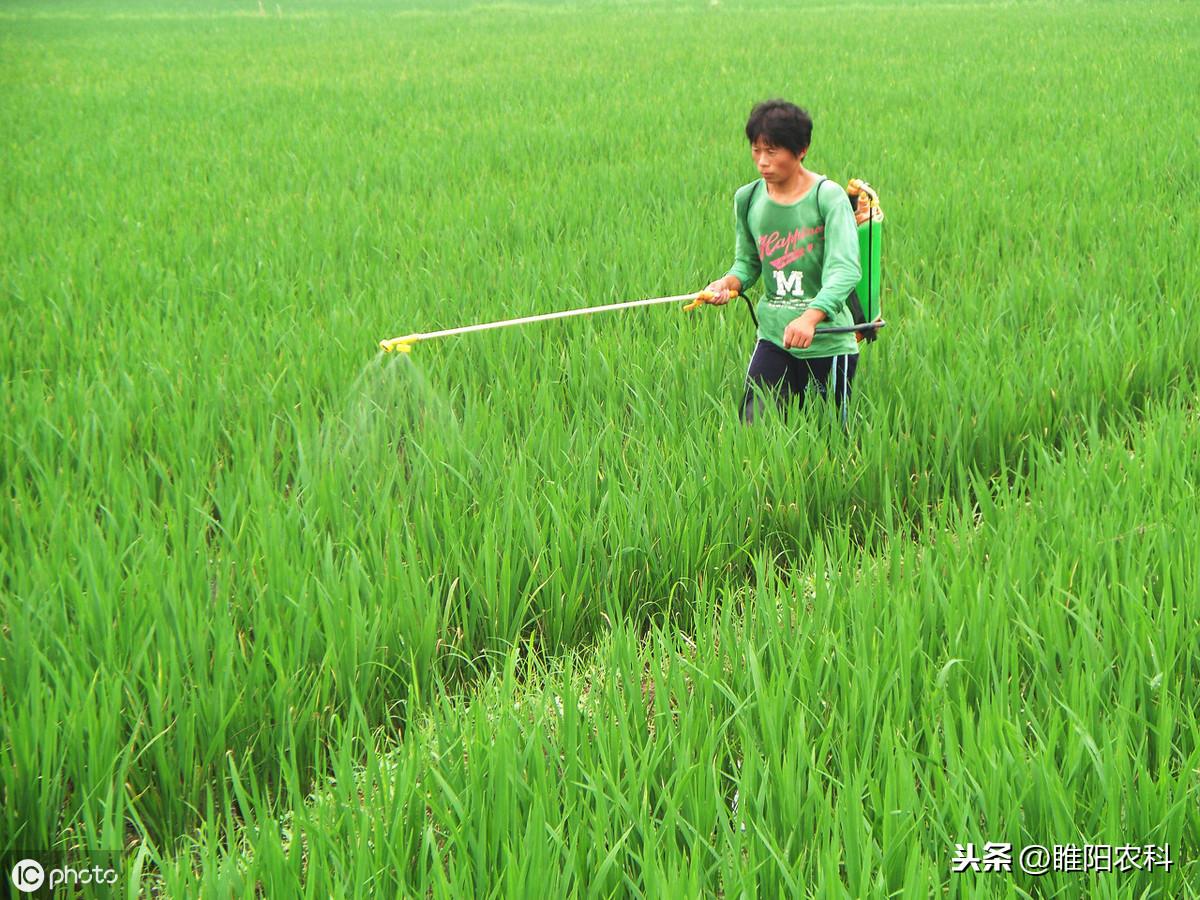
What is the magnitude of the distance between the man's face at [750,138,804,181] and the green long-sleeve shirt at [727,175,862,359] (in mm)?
95

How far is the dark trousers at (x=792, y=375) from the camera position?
10.8 ft

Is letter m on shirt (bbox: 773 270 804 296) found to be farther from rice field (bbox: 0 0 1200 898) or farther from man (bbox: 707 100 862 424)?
rice field (bbox: 0 0 1200 898)

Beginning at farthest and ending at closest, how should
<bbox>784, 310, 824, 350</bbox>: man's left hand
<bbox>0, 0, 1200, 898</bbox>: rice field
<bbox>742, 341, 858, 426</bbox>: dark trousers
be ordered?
1. <bbox>742, 341, 858, 426</bbox>: dark trousers
2. <bbox>784, 310, 824, 350</bbox>: man's left hand
3. <bbox>0, 0, 1200, 898</bbox>: rice field

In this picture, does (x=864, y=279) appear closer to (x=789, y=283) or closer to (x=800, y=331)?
(x=789, y=283)

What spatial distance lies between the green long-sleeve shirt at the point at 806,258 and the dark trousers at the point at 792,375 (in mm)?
53

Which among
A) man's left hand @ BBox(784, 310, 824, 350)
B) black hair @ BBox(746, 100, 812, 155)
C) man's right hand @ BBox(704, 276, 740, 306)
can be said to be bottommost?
man's left hand @ BBox(784, 310, 824, 350)

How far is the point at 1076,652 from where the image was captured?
190cm

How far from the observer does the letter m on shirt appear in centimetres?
322

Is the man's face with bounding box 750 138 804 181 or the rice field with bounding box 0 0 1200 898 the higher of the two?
the man's face with bounding box 750 138 804 181

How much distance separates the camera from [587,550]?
260 centimetres

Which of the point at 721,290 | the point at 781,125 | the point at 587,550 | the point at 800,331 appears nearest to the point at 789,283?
the point at 721,290

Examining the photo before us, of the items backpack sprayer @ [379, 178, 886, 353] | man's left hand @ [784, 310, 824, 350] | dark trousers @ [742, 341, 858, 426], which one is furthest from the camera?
dark trousers @ [742, 341, 858, 426]

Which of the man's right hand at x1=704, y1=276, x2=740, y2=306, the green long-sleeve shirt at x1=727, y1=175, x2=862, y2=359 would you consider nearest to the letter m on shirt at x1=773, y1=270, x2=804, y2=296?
the green long-sleeve shirt at x1=727, y1=175, x2=862, y2=359

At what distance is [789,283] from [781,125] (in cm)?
45
